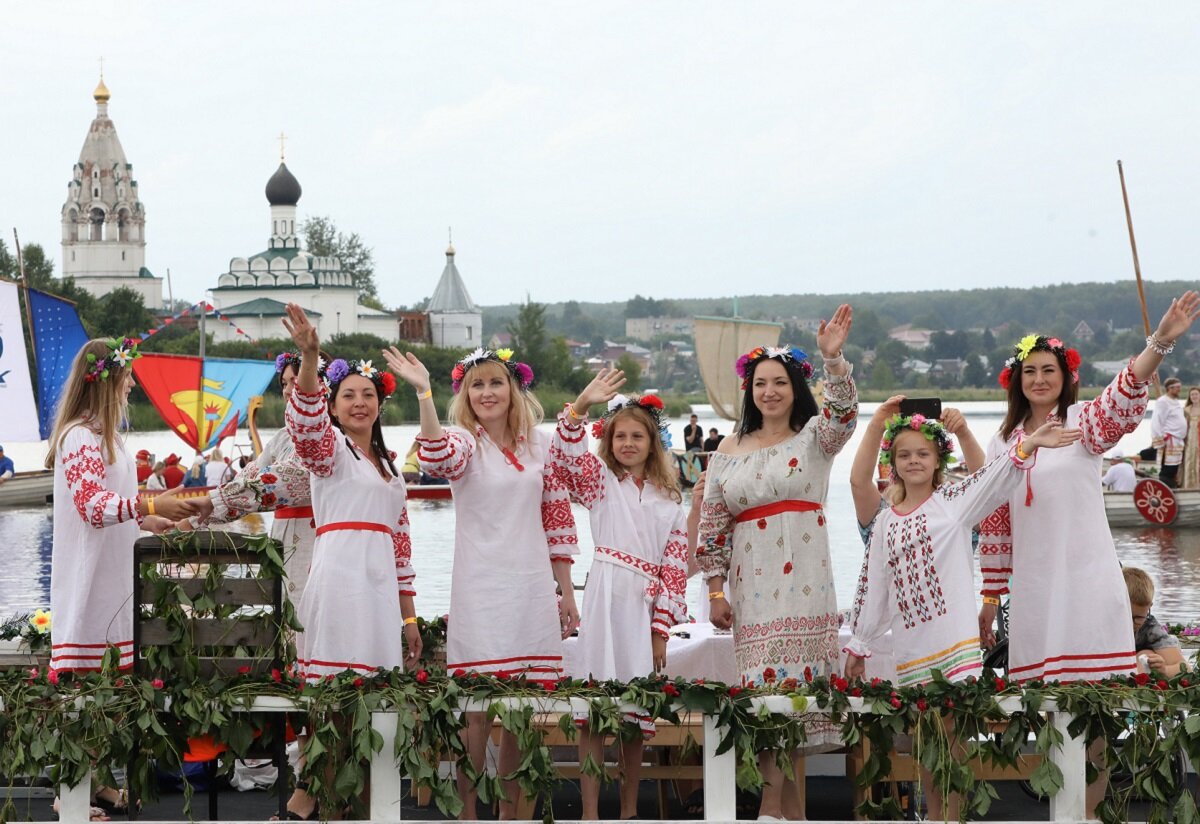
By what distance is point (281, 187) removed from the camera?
114 m

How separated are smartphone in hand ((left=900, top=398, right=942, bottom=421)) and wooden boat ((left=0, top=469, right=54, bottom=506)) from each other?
29.9m

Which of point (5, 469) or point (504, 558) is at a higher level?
point (5, 469)

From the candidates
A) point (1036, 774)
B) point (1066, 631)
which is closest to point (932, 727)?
point (1036, 774)

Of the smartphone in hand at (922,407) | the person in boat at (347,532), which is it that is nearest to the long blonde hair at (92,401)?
the person in boat at (347,532)

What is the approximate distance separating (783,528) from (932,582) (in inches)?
22.0

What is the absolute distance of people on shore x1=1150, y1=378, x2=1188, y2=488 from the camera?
24.1 meters

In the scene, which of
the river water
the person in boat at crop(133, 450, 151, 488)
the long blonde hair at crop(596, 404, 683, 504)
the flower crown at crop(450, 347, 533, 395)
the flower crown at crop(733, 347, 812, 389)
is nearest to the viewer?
the flower crown at crop(733, 347, 812, 389)

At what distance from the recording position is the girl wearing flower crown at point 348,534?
5.67 meters

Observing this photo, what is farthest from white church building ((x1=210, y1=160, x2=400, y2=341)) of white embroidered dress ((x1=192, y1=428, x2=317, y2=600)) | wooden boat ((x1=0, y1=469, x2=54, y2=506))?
white embroidered dress ((x1=192, y1=428, x2=317, y2=600))

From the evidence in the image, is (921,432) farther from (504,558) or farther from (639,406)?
(504,558)

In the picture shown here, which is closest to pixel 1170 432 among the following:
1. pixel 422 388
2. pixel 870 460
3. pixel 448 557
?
pixel 448 557

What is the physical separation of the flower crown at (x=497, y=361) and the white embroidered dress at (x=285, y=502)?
714 millimetres

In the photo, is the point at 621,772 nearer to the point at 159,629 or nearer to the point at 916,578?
the point at 916,578

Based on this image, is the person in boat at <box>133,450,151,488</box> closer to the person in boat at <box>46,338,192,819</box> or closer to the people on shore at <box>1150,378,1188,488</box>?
the people on shore at <box>1150,378,1188,488</box>
